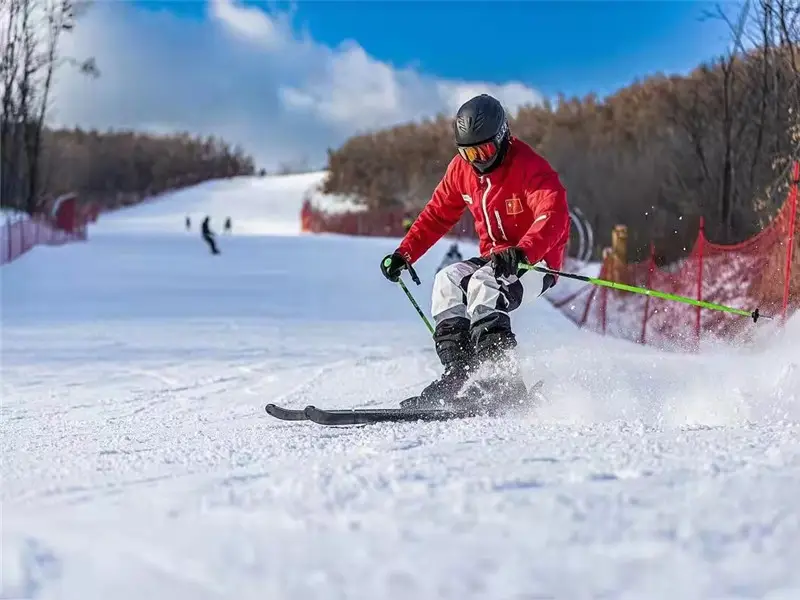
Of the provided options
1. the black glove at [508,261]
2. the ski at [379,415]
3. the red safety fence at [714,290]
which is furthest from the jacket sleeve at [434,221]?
the red safety fence at [714,290]

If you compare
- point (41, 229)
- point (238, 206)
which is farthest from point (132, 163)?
point (41, 229)

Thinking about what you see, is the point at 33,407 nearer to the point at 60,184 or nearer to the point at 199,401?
the point at 199,401

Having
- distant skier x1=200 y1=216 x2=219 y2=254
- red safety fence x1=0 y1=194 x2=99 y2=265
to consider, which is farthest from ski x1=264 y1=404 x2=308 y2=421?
distant skier x1=200 y1=216 x2=219 y2=254

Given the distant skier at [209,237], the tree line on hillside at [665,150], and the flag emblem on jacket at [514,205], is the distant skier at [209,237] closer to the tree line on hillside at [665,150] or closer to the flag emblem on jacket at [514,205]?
the tree line on hillside at [665,150]

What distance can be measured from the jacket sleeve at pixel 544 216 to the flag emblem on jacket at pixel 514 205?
55 mm

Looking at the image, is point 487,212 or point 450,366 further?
point 487,212

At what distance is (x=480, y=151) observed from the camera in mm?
4746

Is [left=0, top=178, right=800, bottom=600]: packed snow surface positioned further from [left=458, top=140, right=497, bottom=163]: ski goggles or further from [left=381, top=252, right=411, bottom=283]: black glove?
[left=458, top=140, right=497, bottom=163]: ski goggles

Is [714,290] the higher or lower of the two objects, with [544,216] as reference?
lower

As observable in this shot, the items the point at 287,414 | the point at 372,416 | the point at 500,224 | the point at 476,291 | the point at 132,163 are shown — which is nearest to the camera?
the point at 372,416

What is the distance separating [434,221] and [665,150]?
29592 mm

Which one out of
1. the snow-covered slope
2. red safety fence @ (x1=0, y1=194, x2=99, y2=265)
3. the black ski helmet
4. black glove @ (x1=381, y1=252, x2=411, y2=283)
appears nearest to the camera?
the black ski helmet

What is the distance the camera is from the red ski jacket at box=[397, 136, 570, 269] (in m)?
4.61

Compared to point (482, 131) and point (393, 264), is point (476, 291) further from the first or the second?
point (482, 131)
